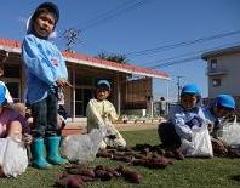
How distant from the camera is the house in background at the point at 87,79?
54.9ft

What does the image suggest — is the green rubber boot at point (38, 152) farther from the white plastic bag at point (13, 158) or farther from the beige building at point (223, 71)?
the beige building at point (223, 71)

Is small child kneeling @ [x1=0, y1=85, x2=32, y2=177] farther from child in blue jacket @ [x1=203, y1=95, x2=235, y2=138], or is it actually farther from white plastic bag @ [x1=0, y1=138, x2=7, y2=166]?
child in blue jacket @ [x1=203, y1=95, x2=235, y2=138]

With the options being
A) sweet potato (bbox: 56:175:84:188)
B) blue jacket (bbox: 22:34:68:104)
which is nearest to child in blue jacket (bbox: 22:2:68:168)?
blue jacket (bbox: 22:34:68:104)

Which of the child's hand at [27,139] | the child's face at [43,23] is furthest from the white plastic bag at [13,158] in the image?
the child's face at [43,23]

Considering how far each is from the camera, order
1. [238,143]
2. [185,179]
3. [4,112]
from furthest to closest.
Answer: [238,143], [4,112], [185,179]

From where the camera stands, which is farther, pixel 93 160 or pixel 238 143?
pixel 238 143

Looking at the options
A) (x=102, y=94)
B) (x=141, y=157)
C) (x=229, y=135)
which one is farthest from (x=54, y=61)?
(x=229, y=135)

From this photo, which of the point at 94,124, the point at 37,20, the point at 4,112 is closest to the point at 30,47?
the point at 37,20

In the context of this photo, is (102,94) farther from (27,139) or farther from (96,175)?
(96,175)

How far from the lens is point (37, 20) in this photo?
5172mm

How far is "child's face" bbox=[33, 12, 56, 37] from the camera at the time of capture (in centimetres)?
517

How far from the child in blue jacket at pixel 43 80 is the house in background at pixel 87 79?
356 inches

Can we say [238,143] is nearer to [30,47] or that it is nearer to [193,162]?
[193,162]

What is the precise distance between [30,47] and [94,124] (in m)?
2.27
